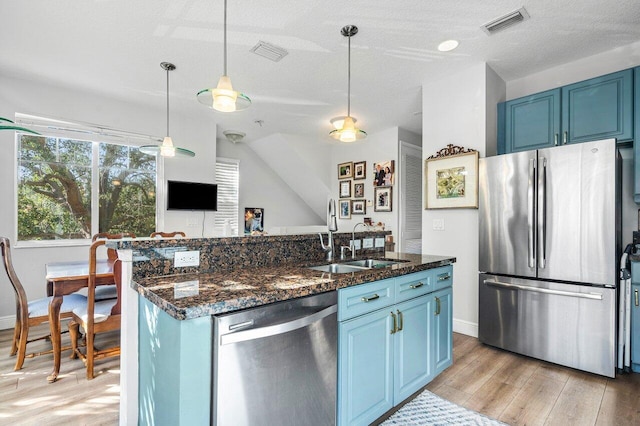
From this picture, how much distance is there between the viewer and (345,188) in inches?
253

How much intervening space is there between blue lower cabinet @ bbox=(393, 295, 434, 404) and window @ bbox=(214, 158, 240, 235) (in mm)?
4647

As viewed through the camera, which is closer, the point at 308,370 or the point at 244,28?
the point at 308,370

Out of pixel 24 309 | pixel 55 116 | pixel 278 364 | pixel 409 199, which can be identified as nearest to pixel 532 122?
pixel 409 199

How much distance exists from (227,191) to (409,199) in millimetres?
3509

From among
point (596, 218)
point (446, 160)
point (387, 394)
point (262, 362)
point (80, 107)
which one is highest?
point (80, 107)

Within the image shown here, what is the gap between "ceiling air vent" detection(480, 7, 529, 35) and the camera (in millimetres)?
2449

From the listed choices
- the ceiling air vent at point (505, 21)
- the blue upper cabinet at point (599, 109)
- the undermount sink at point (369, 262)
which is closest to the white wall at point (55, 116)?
the undermount sink at point (369, 262)

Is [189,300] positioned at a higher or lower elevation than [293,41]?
lower

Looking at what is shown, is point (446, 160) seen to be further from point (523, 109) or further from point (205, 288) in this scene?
point (205, 288)

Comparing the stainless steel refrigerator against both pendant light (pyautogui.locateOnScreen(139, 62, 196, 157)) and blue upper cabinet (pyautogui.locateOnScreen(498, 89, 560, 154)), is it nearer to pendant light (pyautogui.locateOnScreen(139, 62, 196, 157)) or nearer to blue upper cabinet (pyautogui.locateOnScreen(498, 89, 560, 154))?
blue upper cabinet (pyautogui.locateOnScreen(498, 89, 560, 154))

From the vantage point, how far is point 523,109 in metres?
3.26

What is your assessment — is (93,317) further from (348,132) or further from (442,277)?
(442,277)

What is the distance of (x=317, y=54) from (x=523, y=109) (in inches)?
86.0

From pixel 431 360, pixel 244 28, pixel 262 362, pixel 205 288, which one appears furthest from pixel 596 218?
pixel 244 28
